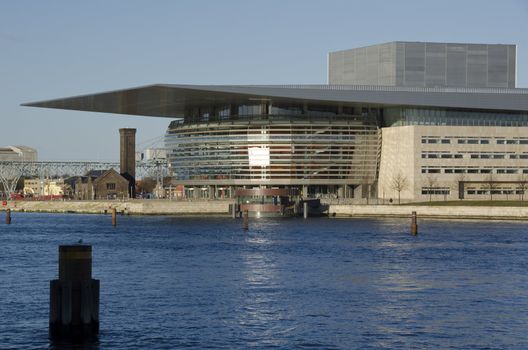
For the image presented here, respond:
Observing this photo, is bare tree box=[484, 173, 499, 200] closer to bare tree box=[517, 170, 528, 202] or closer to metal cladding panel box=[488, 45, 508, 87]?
bare tree box=[517, 170, 528, 202]

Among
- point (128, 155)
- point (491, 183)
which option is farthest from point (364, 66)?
point (128, 155)

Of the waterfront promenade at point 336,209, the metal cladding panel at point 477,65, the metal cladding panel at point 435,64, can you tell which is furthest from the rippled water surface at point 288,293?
the metal cladding panel at point 477,65

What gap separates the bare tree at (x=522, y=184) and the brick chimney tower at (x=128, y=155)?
6781 cm

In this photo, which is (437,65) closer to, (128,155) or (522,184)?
(522,184)

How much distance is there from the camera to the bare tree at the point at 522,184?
108562mm

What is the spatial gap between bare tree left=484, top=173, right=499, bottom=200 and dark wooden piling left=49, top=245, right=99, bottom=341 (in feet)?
291

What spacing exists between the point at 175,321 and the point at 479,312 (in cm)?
851

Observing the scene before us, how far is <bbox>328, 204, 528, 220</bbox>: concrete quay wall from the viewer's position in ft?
299

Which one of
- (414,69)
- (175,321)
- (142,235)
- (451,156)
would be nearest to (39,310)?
(175,321)

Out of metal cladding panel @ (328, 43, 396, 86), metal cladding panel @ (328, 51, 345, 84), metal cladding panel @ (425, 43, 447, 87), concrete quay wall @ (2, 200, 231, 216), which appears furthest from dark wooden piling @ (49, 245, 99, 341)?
metal cladding panel @ (328, 51, 345, 84)

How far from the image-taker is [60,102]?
11262cm

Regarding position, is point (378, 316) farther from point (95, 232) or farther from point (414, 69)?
point (414, 69)

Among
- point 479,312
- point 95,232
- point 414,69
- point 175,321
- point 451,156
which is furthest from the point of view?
point 414,69

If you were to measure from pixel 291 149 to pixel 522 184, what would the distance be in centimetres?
2414
